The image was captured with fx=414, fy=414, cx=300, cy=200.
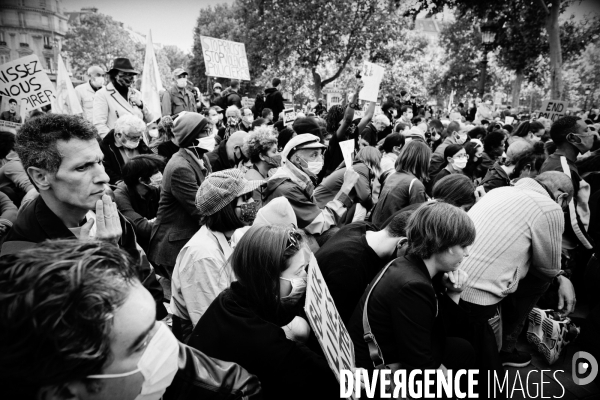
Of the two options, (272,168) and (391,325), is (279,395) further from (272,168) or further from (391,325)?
(272,168)

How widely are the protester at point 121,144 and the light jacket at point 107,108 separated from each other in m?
1.08

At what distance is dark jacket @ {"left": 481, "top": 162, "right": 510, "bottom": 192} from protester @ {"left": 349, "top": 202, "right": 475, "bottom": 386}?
2.76m

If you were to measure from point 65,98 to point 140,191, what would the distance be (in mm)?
4921

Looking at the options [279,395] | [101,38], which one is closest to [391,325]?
[279,395]

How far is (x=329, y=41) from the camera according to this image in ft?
81.8

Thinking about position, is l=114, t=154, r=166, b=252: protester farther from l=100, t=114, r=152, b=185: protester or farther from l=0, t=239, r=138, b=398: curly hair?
l=0, t=239, r=138, b=398: curly hair

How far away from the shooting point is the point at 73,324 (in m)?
0.94

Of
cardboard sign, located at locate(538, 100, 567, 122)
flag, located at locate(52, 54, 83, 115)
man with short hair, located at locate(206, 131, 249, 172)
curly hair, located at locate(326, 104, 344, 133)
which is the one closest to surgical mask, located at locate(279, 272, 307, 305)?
man with short hair, located at locate(206, 131, 249, 172)

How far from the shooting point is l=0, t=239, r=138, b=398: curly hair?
0.91 metres

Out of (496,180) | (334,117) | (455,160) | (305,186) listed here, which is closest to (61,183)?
(305,186)

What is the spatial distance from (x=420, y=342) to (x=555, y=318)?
2.54 m

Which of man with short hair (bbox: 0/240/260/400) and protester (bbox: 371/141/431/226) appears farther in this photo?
protester (bbox: 371/141/431/226)

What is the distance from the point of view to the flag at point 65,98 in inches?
294

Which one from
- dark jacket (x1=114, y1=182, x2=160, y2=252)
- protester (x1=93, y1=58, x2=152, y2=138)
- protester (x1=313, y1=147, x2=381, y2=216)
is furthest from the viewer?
protester (x1=93, y1=58, x2=152, y2=138)
